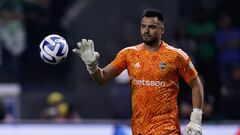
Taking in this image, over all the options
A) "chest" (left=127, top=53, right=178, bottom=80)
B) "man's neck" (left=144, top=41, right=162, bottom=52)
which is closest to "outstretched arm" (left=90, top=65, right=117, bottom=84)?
"chest" (left=127, top=53, right=178, bottom=80)

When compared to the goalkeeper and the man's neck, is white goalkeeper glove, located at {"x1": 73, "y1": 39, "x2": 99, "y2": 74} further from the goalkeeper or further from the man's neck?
the man's neck

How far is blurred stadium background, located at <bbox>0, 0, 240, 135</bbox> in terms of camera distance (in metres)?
16.0

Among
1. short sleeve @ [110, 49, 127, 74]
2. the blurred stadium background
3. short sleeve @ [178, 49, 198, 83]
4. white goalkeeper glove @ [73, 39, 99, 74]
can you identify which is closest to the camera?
white goalkeeper glove @ [73, 39, 99, 74]

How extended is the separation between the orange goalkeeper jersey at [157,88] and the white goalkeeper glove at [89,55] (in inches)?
16.7

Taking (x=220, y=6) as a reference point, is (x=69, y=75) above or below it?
below

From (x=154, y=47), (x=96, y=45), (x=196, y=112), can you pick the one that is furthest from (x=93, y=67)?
(x=96, y=45)

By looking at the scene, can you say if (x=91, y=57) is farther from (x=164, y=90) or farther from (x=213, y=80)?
(x=213, y=80)

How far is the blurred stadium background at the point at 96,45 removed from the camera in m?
16.0

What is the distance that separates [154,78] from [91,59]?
675mm

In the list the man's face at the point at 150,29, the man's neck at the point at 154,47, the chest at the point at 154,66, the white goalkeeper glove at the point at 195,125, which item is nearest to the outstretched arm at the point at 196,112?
the white goalkeeper glove at the point at 195,125

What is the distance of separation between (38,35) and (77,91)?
4.16 ft

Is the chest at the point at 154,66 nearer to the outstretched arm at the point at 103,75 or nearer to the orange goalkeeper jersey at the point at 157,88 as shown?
the orange goalkeeper jersey at the point at 157,88

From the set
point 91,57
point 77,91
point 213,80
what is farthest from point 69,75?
point 91,57

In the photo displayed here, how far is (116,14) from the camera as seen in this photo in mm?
16516
